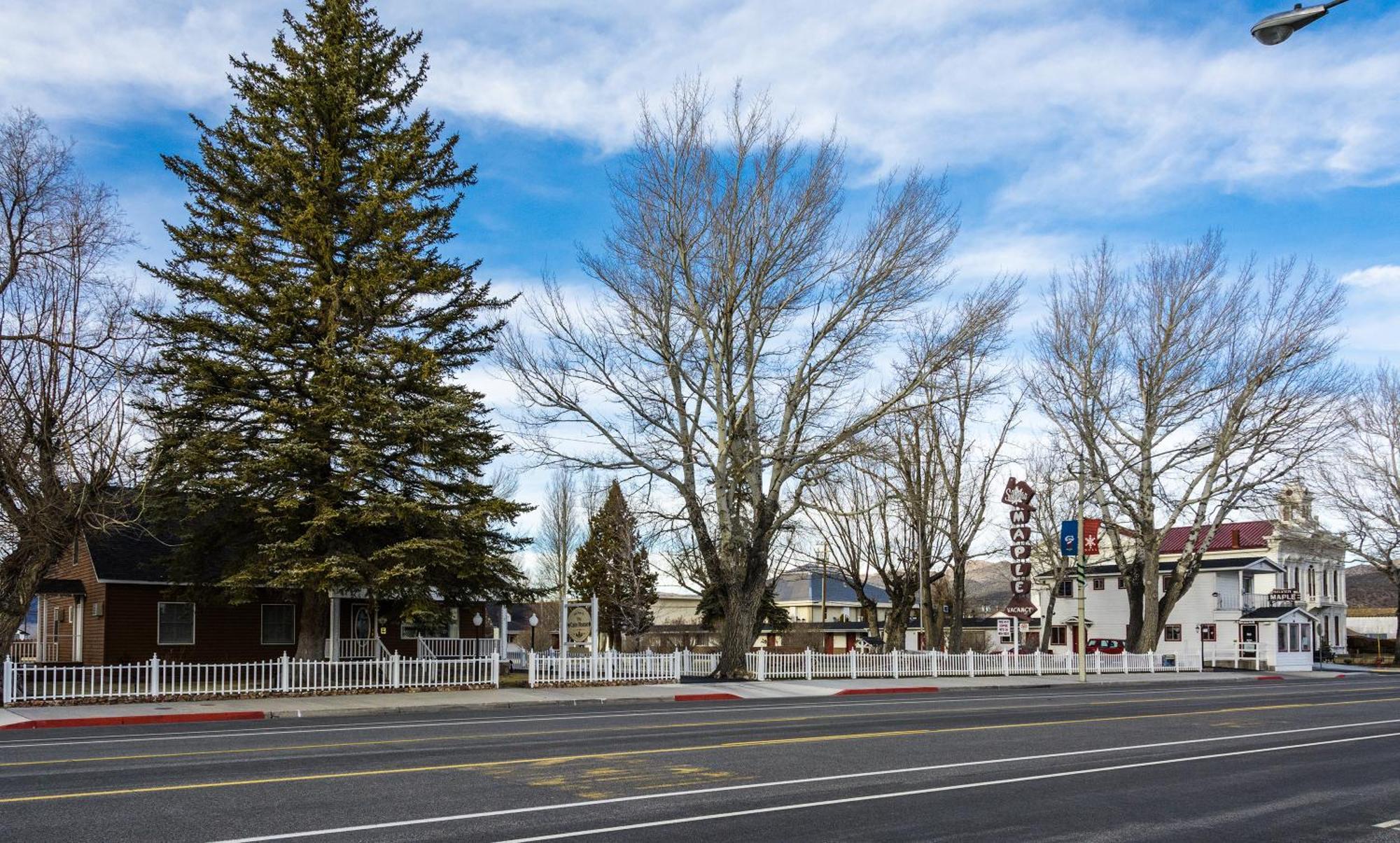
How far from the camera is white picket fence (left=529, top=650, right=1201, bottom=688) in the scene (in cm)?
3078

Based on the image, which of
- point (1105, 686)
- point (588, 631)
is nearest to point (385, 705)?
point (1105, 686)

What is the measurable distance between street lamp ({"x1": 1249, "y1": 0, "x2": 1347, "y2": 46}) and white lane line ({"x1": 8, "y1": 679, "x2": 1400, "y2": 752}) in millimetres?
15454

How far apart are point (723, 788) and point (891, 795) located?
1.66 metres

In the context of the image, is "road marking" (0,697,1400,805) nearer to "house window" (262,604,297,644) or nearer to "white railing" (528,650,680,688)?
"white railing" (528,650,680,688)

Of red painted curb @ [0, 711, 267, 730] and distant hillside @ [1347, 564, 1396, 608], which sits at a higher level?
red painted curb @ [0, 711, 267, 730]

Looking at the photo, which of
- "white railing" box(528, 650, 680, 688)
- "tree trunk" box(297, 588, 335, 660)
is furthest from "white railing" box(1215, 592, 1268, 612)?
"tree trunk" box(297, 588, 335, 660)

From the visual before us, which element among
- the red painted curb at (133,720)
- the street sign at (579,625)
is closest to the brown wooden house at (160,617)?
the red painted curb at (133,720)

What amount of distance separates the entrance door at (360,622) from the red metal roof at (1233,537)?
53247 mm

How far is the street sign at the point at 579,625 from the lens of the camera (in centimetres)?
7132

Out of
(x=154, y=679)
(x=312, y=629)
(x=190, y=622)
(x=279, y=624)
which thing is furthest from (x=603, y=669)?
(x=190, y=622)

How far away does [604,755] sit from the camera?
14.1 meters

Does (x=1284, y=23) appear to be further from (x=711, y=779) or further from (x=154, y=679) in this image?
(x=154, y=679)

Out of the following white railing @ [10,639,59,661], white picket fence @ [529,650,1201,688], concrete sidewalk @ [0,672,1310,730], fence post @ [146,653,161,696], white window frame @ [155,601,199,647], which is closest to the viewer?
concrete sidewalk @ [0,672,1310,730]

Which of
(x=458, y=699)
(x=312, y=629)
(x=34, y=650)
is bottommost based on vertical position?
(x=34, y=650)
